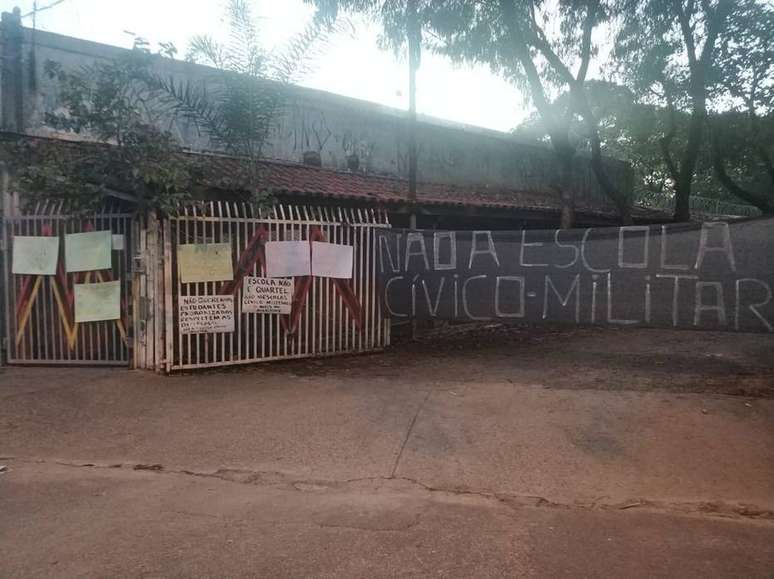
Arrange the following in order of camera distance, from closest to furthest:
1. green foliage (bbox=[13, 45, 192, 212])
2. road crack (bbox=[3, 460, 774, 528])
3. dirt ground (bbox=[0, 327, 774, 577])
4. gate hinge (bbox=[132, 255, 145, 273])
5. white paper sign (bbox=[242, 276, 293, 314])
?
dirt ground (bbox=[0, 327, 774, 577]) < road crack (bbox=[3, 460, 774, 528]) < green foliage (bbox=[13, 45, 192, 212]) < gate hinge (bbox=[132, 255, 145, 273]) < white paper sign (bbox=[242, 276, 293, 314])

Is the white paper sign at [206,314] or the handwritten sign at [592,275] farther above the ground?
the handwritten sign at [592,275]

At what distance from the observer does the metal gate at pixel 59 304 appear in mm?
7012

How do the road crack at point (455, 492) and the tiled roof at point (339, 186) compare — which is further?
the tiled roof at point (339, 186)

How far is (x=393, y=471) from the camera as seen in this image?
4402 millimetres

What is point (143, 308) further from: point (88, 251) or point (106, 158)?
point (106, 158)

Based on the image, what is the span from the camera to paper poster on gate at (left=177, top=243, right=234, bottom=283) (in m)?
6.69

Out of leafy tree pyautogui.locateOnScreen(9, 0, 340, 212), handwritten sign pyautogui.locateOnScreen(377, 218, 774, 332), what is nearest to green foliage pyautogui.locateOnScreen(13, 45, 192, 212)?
leafy tree pyautogui.locateOnScreen(9, 0, 340, 212)

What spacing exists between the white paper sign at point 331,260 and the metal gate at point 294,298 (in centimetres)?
10

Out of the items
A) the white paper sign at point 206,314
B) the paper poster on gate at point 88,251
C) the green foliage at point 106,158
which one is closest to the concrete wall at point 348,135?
the green foliage at point 106,158

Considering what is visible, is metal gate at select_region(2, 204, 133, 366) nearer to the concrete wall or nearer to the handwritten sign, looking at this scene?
the concrete wall

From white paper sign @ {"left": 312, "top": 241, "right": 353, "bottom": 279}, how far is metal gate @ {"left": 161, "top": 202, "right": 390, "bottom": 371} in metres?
0.10

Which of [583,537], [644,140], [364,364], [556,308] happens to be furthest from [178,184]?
[644,140]

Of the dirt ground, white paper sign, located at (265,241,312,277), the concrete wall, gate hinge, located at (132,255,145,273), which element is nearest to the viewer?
the dirt ground

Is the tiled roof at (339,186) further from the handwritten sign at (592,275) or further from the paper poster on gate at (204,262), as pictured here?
the handwritten sign at (592,275)
